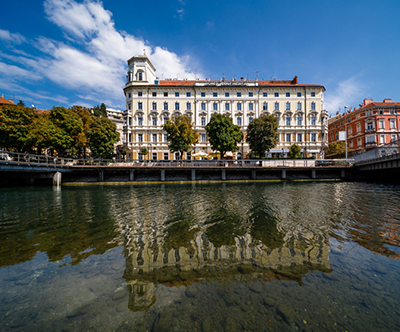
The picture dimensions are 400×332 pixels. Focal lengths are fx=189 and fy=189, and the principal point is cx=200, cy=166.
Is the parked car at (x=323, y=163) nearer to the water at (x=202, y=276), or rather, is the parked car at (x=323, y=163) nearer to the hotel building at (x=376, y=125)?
the hotel building at (x=376, y=125)

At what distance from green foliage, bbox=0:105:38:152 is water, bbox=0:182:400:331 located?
4281 cm

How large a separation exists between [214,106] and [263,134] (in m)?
19.9

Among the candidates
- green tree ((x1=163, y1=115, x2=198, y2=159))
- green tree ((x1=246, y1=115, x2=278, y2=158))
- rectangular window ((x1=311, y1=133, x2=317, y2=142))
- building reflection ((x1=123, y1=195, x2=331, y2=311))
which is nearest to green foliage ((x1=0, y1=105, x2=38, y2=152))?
green tree ((x1=163, y1=115, x2=198, y2=159))

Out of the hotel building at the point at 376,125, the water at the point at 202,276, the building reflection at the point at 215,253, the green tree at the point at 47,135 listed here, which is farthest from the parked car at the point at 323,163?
the green tree at the point at 47,135

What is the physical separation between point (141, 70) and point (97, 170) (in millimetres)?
34880

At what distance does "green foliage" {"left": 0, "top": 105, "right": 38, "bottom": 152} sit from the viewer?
4016cm

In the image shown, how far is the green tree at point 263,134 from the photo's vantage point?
4284cm

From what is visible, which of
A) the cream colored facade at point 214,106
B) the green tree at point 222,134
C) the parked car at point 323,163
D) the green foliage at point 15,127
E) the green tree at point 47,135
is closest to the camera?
the green tree at point 47,135

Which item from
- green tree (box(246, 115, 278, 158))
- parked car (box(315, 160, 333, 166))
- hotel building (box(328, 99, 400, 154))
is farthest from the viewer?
hotel building (box(328, 99, 400, 154))

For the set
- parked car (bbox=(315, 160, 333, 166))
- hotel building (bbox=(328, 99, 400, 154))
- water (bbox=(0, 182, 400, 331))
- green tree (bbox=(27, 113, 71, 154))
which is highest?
hotel building (bbox=(328, 99, 400, 154))

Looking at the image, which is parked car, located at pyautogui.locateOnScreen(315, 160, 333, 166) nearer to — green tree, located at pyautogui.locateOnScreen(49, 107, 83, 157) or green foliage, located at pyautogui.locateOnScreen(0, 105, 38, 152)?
green tree, located at pyautogui.locateOnScreen(49, 107, 83, 157)

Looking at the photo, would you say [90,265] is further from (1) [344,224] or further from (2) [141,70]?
(2) [141,70]

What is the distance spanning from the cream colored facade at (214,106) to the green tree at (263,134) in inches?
465

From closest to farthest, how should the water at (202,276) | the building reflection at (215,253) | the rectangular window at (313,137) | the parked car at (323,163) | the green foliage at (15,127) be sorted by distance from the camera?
the water at (202,276) → the building reflection at (215,253) → the green foliage at (15,127) → the parked car at (323,163) → the rectangular window at (313,137)
